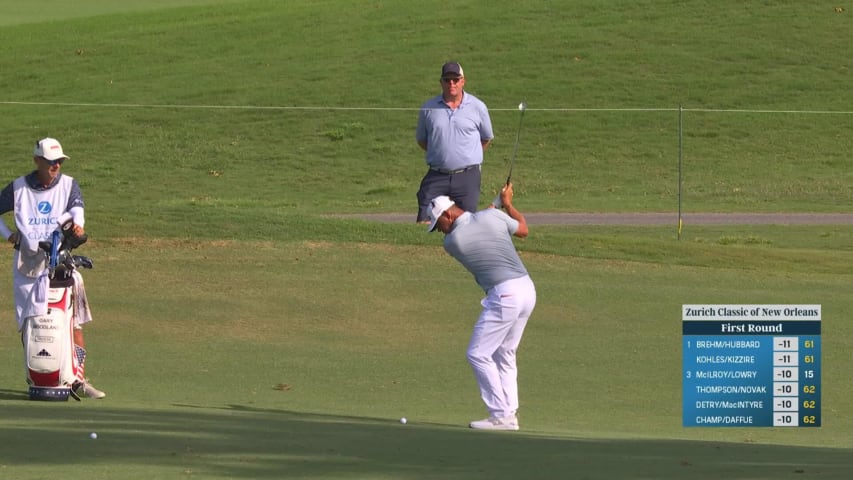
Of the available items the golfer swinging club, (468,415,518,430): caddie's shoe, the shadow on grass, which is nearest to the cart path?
the golfer swinging club

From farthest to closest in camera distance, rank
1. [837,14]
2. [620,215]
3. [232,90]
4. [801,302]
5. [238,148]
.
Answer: [837,14]
[232,90]
[238,148]
[620,215]
[801,302]

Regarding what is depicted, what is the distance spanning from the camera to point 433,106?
45.8 ft

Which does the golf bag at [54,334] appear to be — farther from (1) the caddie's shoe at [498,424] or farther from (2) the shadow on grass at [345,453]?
(1) the caddie's shoe at [498,424]

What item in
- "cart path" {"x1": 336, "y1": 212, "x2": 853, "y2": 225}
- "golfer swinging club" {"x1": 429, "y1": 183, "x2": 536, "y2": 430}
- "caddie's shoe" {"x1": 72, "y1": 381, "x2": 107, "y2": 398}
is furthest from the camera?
"cart path" {"x1": 336, "y1": 212, "x2": 853, "y2": 225}

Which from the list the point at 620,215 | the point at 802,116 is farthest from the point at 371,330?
the point at 802,116

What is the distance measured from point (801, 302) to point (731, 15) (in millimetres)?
37202

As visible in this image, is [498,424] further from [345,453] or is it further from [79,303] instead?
[79,303]

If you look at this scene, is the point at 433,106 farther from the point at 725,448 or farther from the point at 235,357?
the point at 725,448

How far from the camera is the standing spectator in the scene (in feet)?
45.2

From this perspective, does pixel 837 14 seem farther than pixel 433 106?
Yes

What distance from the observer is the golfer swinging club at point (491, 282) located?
1021 centimetres

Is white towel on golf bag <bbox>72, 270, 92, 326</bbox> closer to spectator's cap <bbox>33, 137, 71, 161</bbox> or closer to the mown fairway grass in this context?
the mown fairway grass

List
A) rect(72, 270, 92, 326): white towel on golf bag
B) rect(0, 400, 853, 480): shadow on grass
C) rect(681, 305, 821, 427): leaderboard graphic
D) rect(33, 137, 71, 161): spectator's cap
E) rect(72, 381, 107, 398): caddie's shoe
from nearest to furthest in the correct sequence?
rect(0, 400, 853, 480): shadow on grass
rect(681, 305, 821, 427): leaderboard graphic
rect(33, 137, 71, 161): spectator's cap
rect(72, 381, 107, 398): caddie's shoe
rect(72, 270, 92, 326): white towel on golf bag

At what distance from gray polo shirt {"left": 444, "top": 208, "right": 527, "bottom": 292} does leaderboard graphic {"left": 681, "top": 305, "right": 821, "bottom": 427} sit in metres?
1.52
